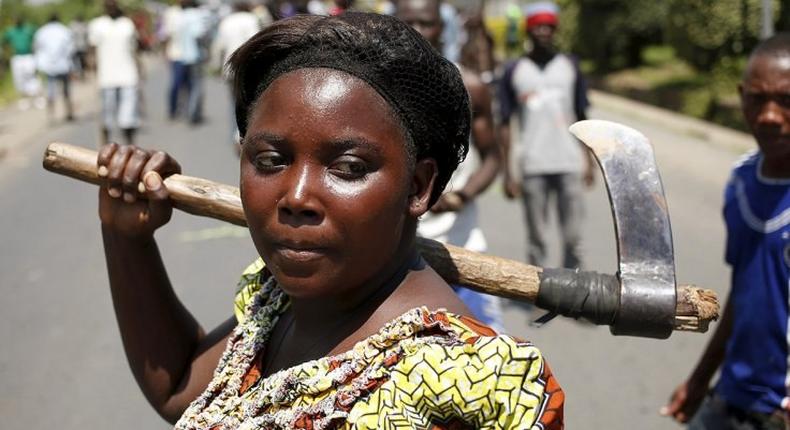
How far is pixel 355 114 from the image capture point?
143 centimetres

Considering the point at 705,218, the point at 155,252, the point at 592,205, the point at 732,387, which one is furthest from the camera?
the point at 592,205

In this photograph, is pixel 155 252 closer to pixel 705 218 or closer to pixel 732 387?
pixel 732 387

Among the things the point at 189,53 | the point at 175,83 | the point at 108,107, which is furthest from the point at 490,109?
the point at 175,83

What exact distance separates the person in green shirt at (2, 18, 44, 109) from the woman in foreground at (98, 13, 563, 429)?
1790 cm

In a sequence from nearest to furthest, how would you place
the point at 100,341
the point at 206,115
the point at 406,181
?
the point at 406,181
the point at 100,341
the point at 206,115

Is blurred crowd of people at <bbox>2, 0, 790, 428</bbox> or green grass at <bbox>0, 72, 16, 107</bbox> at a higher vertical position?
blurred crowd of people at <bbox>2, 0, 790, 428</bbox>

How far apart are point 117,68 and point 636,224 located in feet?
35.1

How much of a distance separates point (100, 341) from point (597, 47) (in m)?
16.3

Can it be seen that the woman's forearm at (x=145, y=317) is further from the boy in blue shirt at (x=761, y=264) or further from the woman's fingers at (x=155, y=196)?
the boy in blue shirt at (x=761, y=264)

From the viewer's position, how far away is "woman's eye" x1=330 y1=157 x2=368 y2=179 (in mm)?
1423

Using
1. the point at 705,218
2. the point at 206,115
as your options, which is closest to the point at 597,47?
the point at 206,115

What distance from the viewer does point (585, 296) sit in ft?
5.74

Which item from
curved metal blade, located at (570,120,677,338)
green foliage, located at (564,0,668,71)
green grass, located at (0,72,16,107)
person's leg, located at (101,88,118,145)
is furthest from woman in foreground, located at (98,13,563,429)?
green grass, located at (0,72,16,107)

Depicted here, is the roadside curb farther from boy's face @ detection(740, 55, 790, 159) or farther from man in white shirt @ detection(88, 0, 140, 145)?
boy's face @ detection(740, 55, 790, 159)
